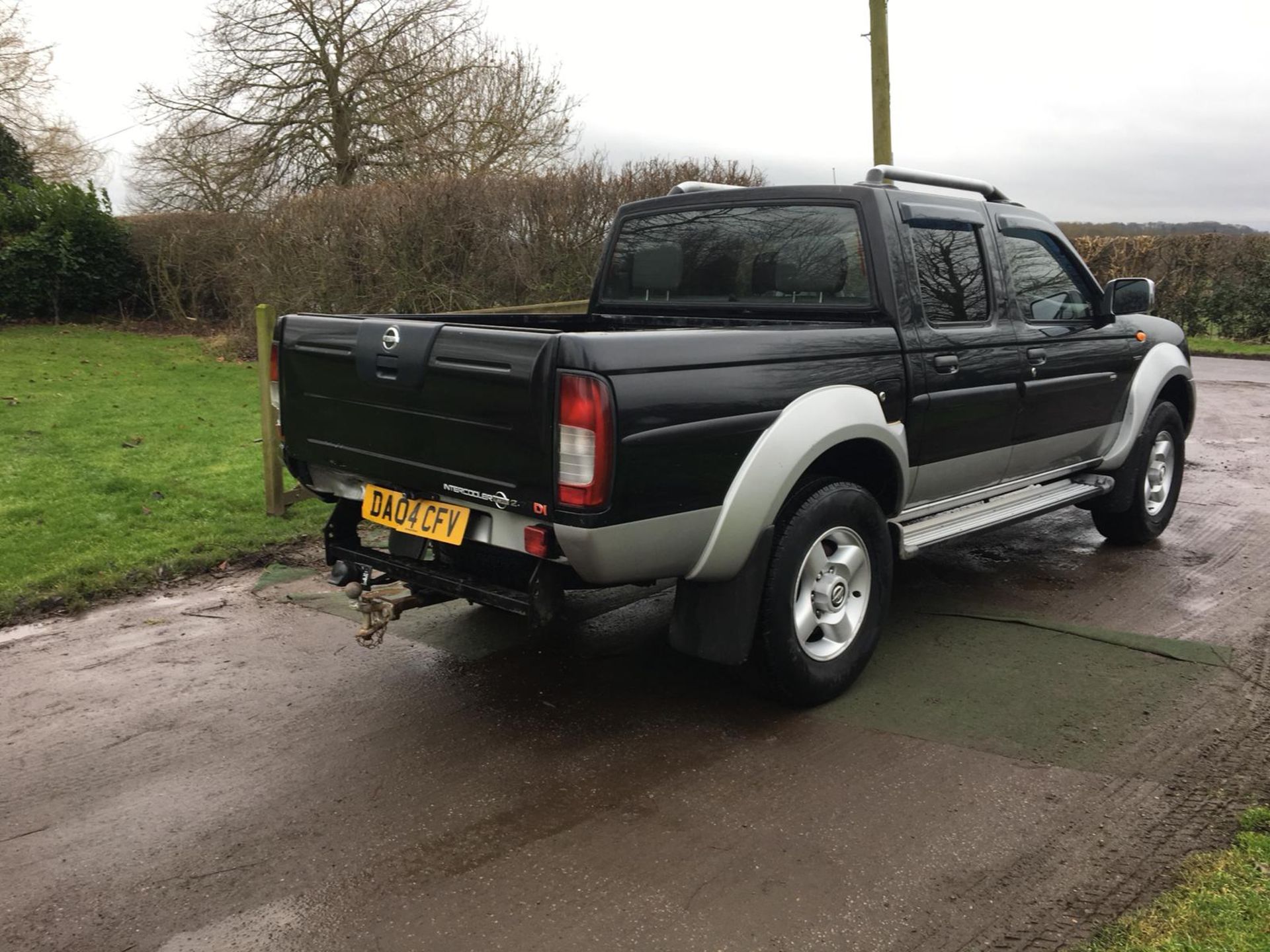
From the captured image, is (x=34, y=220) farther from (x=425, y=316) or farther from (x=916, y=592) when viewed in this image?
(x=916, y=592)

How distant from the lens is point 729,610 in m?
3.63

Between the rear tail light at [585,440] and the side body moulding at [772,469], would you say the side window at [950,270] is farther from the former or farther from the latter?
the rear tail light at [585,440]

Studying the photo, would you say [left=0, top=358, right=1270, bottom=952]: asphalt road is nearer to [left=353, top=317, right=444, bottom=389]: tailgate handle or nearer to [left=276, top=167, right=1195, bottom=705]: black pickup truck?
[left=276, top=167, right=1195, bottom=705]: black pickup truck

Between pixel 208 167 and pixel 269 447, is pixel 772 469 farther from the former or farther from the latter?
pixel 208 167

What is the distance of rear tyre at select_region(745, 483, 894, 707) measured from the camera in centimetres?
376

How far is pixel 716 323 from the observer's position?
480cm

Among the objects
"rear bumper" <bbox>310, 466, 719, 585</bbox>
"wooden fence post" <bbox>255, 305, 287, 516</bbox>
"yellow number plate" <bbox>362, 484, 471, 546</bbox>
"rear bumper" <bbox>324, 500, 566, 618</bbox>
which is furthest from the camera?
"wooden fence post" <bbox>255, 305, 287, 516</bbox>

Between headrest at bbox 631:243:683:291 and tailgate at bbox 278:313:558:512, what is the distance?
1467mm

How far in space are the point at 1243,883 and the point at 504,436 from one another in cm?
254

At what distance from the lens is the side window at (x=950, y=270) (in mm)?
4496

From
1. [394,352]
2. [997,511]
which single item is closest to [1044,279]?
[997,511]

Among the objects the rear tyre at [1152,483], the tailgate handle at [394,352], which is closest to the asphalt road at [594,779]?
the rear tyre at [1152,483]

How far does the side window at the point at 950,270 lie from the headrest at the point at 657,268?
1.20 m

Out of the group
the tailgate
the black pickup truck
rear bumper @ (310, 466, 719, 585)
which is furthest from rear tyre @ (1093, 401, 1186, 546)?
the tailgate
